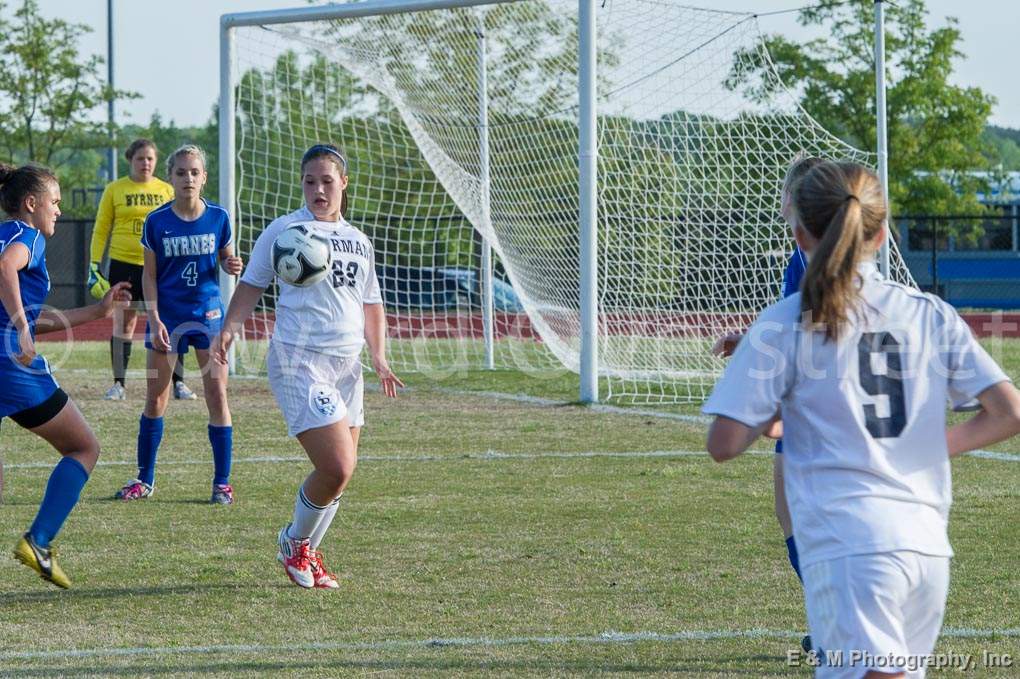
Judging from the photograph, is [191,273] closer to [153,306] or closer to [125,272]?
[153,306]

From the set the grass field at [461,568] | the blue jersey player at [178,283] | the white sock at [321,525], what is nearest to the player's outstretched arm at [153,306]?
the blue jersey player at [178,283]

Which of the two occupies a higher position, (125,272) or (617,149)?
(617,149)

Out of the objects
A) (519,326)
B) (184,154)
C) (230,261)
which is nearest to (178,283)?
(230,261)

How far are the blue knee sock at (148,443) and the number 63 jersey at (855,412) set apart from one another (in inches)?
217

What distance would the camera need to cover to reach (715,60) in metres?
13.0

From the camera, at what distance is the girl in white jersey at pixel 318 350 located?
5457 mm

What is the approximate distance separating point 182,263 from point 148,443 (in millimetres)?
1034

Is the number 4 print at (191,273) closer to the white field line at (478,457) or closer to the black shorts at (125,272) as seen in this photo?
the white field line at (478,457)

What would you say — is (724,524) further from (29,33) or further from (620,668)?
(29,33)

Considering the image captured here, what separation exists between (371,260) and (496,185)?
9080mm

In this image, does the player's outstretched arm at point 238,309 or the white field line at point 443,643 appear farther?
the player's outstretched arm at point 238,309

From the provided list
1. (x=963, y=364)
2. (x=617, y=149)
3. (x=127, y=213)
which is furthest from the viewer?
(x=617, y=149)

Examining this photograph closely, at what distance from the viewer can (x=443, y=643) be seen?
15.2 feet

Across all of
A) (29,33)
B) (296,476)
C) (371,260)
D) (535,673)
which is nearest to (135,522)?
(296,476)
